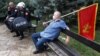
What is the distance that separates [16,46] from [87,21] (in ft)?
8.72

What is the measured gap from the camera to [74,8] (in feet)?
38.1

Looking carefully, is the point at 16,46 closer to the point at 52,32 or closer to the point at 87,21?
the point at 52,32

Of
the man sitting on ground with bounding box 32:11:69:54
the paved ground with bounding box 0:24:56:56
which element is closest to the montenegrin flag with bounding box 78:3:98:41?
the man sitting on ground with bounding box 32:11:69:54

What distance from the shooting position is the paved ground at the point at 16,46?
8.49 m

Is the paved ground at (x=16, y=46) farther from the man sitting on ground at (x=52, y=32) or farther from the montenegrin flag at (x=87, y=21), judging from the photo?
the montenegrin flag at (x=87, y=21)

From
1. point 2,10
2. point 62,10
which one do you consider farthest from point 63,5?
point 2,10

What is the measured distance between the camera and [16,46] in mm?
9500

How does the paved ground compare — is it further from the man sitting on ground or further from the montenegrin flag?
the montenegrin flag

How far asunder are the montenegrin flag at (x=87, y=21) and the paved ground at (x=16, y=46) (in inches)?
43.6

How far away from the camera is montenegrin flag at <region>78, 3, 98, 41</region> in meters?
7.93

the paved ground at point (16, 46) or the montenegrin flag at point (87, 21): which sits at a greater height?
the montenegrin flag at point (87, 21)

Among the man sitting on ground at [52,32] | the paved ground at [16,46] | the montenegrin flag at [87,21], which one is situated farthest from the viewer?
the paved ground at [16,46]

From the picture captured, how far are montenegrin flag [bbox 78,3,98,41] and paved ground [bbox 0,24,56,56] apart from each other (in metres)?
1.11

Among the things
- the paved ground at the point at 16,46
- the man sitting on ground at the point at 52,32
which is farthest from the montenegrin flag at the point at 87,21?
the paved ground at the point at 16,46
